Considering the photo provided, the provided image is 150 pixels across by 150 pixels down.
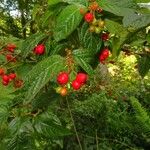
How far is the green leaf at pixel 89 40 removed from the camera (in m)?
1.54

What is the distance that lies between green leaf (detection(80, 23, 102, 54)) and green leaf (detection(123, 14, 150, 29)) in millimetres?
371

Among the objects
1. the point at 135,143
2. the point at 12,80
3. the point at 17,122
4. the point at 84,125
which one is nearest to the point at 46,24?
the point at 12,80

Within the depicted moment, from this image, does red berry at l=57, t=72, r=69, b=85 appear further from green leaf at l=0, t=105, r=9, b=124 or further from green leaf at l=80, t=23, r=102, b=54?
green leaf at l=0, t=105, r=9, b=124

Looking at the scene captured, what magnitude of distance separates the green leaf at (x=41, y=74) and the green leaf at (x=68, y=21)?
0.31 feet

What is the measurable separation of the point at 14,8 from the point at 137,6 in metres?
9.52

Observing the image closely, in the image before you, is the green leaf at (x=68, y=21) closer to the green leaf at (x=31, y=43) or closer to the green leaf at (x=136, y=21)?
the green leaf at (x=31, y=43)

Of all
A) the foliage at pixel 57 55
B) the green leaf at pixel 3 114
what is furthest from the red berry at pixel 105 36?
the green leaf at pixel 3 114

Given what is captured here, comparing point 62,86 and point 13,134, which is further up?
point 62,86

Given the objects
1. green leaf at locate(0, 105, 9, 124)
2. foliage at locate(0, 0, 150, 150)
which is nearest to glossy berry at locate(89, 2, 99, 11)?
foliage at locate(0, 0, 150, 150)

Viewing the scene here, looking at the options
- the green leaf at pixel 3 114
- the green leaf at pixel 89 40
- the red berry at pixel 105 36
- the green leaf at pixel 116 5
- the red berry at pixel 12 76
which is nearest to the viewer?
the green leaf at pixel 116 5

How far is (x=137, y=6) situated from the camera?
1459 mm

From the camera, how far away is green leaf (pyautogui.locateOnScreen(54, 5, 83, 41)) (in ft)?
4.80

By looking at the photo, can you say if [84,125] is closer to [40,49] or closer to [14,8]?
[40,49]

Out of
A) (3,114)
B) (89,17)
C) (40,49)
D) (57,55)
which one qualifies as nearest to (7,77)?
(3,114)
